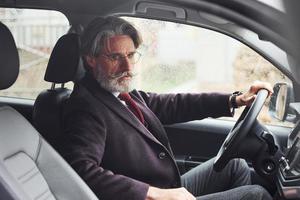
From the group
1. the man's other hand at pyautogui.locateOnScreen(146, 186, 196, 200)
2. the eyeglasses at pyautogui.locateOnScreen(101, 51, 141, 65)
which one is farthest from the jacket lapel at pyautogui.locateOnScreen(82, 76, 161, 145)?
the man's other hand at pyautogui.locateOnScreen(146, 186, 196, 200)

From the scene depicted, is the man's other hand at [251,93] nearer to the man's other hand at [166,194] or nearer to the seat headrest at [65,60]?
the man's other hand at [166,194]

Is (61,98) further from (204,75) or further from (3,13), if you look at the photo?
(204,75)

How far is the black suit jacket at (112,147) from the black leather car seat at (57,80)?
24 centimetres

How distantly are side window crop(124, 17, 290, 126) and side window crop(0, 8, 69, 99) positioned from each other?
1.49ft

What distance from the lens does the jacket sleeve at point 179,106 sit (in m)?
2.35

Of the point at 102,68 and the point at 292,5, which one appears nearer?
the point at 292,5

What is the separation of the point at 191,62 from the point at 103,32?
3.03 feet

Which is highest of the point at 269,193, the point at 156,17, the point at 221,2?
the point at 221,2

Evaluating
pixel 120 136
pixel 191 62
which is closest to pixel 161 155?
pixel 120 136

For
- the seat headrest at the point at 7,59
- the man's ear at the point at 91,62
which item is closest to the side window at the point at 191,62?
the man's ear at the point at 91,62

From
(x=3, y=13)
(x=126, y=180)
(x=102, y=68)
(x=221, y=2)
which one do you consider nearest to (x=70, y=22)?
(x=3, y=13)

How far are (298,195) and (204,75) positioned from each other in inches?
53.6

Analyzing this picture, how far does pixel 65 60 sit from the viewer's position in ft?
7.52

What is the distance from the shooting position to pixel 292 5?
109cm
